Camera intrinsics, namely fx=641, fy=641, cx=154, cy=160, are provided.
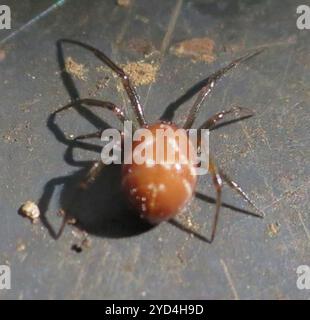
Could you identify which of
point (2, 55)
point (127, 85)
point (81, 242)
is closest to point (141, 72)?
point (127, 85)

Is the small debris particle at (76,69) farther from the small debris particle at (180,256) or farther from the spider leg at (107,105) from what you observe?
the small debris particle at (180,256)

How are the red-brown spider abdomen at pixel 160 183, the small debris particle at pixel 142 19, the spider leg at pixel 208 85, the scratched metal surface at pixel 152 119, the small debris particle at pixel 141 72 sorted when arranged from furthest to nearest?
the small debris particle at pixel 142 19 → the small debris particle at pixel 141 72 → the spider leg at pixel 208 85 → the scratched metal surface at pixel 152 119 → the red-brown spider abdomen at pixel 160 183

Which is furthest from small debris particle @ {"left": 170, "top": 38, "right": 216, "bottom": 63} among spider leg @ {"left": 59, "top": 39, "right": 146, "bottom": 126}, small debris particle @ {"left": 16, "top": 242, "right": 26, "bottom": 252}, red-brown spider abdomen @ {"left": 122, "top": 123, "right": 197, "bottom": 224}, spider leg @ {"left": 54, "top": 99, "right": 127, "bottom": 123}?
small debris particle @ {"left": 16, "top": 242, "right": 26, "bottom": 252}

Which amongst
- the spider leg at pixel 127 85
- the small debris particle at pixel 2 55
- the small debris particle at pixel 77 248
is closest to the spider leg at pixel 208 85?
→ the spider leg at pixel 127 85

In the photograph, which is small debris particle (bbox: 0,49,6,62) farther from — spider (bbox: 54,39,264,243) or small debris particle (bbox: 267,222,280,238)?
small debris particle (bbox: 267,222,280,238)

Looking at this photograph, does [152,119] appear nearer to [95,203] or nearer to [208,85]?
[208,85]
